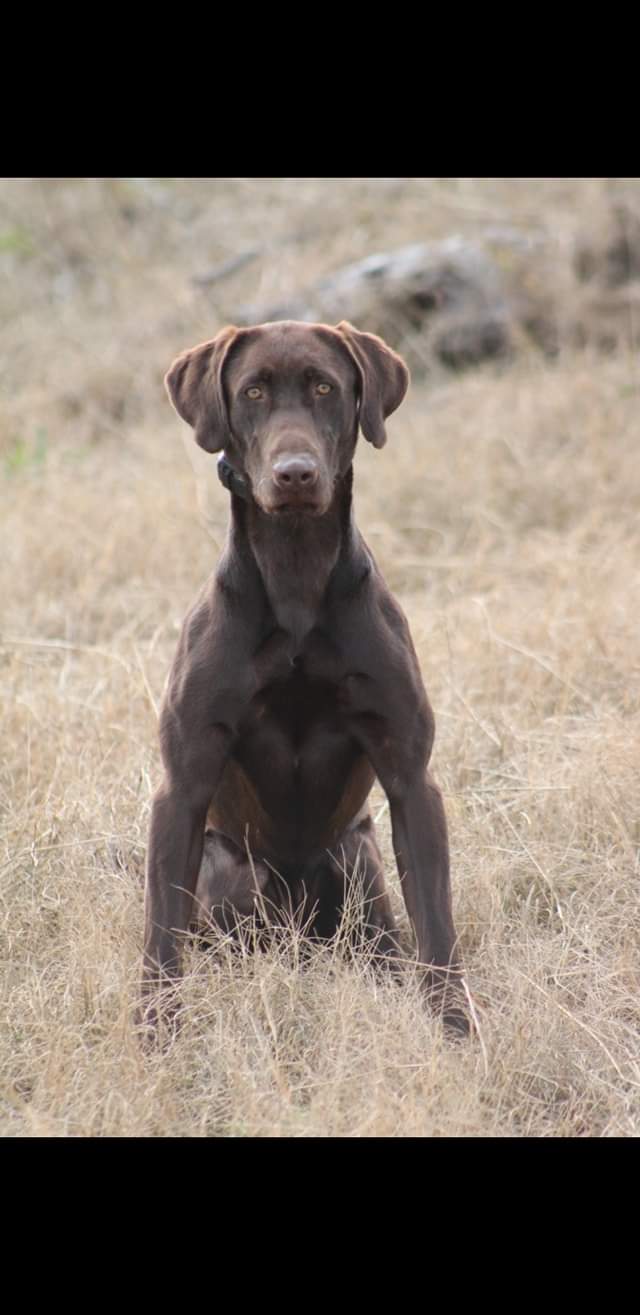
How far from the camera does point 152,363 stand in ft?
30.9

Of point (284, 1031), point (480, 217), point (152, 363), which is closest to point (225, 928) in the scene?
point (284, 1031)

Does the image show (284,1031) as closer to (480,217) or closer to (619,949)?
(619,949)

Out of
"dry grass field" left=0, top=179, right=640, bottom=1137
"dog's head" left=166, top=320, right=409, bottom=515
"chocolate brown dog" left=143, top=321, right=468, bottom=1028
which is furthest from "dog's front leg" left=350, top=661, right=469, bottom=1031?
"dog's head" left=166, top=320, right=409, bottom=515

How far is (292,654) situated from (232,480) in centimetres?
40

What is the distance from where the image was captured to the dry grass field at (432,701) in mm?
3184

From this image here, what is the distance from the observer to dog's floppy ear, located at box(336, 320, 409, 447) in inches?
139

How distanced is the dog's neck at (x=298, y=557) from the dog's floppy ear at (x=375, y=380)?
112 millimetres

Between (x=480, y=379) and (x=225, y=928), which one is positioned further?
(x=480, y=379)

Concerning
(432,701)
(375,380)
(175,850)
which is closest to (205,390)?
(375,380)

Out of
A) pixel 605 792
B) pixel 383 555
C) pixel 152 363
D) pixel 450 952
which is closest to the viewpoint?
pixel 450 952

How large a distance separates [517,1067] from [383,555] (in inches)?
151

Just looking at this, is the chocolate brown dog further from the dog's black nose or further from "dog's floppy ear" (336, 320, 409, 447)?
the dog's black nose

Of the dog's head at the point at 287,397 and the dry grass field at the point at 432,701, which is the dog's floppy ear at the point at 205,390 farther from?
the dry grass field at the point at 432,701

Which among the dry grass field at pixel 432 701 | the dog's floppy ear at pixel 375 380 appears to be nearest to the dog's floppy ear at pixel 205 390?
the dog's floppy ear at pixel 375 380
